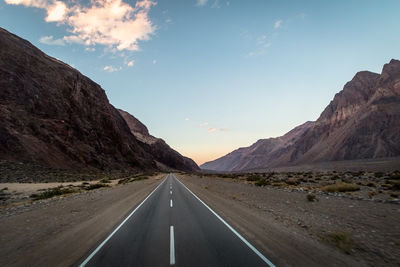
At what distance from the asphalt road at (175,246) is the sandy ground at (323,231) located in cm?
61

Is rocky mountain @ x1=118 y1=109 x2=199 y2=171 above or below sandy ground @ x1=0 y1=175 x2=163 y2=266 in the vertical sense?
above

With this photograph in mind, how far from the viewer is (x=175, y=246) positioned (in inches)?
261

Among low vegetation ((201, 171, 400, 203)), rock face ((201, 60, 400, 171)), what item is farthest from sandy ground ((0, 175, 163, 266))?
rock face ((201, 60, 400, 171))

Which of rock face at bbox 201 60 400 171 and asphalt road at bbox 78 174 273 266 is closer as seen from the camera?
asphalt road at bbox 78 174 273 266

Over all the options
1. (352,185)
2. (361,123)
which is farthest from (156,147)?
(352,185)

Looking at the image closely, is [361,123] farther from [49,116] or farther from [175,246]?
[175,246]

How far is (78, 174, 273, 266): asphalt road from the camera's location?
18.2ft

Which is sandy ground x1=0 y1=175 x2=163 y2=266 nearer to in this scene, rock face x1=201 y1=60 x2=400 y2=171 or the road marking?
the road marking

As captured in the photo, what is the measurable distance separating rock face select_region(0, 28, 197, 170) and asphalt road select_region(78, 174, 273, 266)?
49.7 metres

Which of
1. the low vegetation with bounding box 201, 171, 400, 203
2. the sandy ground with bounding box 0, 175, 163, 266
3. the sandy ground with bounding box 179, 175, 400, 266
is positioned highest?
the low vegetation with bounding box 201, 171, 400, 203

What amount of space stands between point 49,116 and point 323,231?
71622 millimetres

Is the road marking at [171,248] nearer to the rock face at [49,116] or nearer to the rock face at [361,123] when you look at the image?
the rock face at [49,116]

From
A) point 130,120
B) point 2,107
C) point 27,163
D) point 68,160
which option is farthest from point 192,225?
point 130,120

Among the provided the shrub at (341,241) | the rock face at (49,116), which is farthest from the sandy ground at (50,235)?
the rock face at (49,116)
